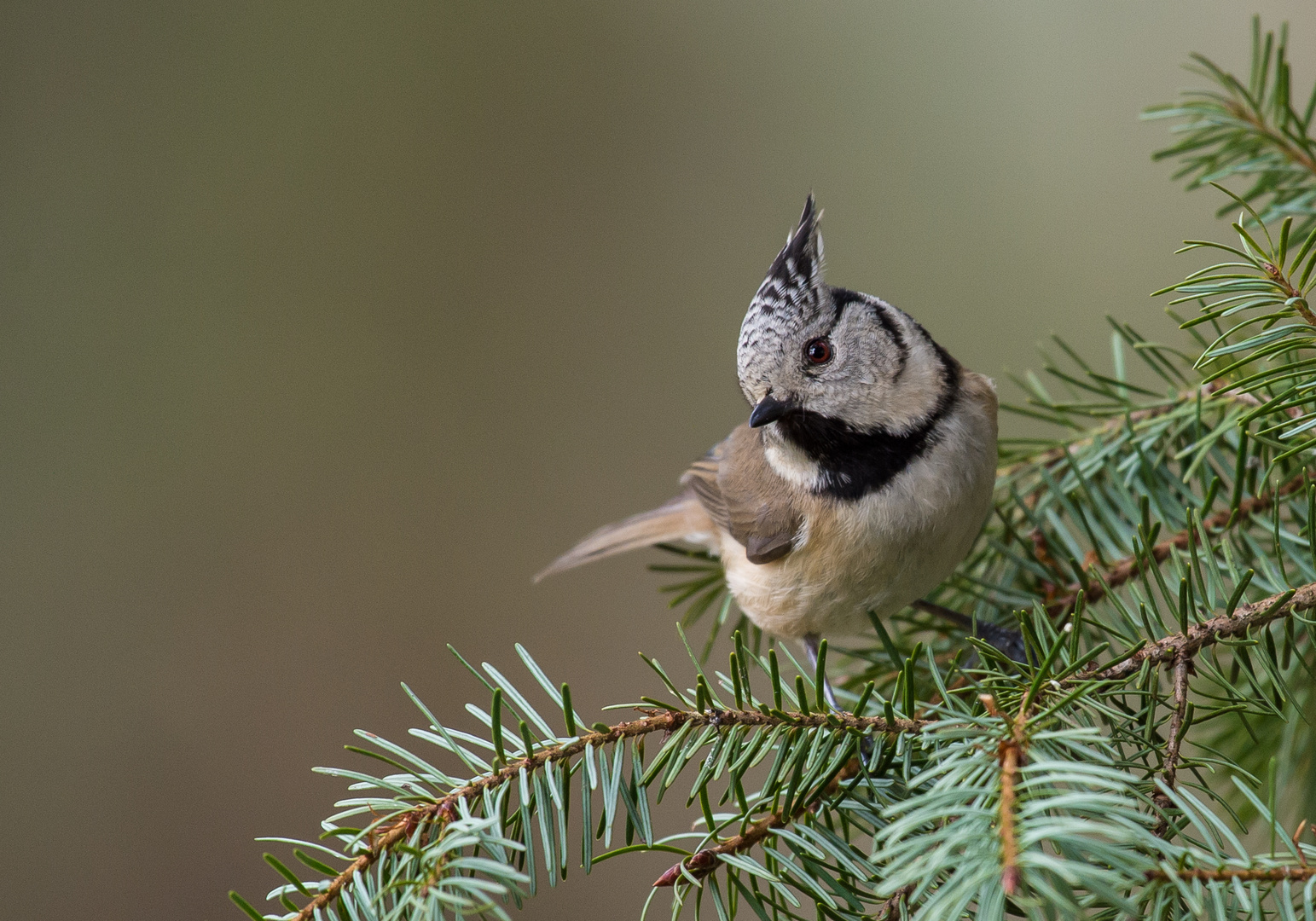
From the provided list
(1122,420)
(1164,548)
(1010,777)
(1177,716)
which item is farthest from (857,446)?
(1010,777)

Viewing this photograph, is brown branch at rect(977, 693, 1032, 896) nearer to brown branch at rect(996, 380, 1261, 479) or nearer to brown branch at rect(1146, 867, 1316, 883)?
brown branch at rect(1146, 867, 1316, 883)

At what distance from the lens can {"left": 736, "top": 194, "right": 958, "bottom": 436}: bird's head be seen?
5.19 feet

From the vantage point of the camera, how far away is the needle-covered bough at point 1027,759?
64 centimetres

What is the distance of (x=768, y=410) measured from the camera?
62.0 inches

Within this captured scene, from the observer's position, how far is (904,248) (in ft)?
12.0

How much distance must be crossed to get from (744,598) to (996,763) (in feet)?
3.35

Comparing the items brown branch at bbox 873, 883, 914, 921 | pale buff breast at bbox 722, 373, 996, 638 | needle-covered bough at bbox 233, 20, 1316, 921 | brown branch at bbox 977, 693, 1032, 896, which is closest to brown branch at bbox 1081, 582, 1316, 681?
needle-covered bough at bbox 233, 20, 1316, 921

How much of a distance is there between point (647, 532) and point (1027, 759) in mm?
1514

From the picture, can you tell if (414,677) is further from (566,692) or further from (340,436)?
(566,692)

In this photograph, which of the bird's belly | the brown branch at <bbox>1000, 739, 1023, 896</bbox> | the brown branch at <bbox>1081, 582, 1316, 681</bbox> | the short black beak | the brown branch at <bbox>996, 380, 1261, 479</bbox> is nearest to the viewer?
the brown branch at <bbox>1000, 739, 1023, 896</bbox>

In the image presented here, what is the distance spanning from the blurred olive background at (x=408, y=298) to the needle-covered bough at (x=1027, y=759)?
7.47ft

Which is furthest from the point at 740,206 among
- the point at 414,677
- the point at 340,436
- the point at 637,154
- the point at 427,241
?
the point at 414,677

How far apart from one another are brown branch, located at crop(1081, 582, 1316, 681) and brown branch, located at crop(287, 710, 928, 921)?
0.21 metres

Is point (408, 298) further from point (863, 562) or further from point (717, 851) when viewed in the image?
point (717, 851)
